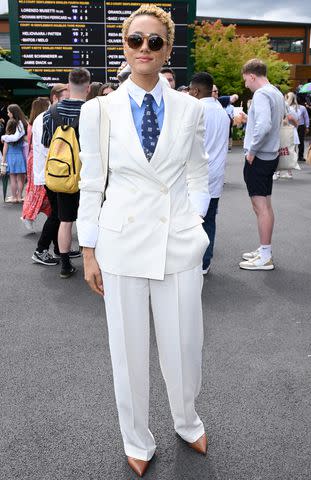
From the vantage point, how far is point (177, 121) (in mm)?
2109

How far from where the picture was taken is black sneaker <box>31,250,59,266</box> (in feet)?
18.3

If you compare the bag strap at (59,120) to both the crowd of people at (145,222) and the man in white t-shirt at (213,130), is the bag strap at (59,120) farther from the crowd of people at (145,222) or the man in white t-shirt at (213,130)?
the crowd of people at (145,222)

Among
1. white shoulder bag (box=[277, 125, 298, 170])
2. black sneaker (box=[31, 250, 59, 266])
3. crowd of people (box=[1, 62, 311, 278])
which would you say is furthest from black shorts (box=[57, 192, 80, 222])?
white shoulder bag (box=[277, 125, 298, 170])

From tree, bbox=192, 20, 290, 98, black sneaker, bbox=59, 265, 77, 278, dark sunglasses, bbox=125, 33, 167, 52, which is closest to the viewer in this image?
dark sunglasses, bbox=125, 33, 167, 52

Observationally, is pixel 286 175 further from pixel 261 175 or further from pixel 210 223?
pixel 210 223

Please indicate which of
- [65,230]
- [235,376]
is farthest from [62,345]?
[65,230]

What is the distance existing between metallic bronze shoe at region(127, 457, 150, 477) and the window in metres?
53.4

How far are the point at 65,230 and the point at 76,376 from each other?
2080 mm

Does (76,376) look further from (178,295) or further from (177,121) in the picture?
(177,121)

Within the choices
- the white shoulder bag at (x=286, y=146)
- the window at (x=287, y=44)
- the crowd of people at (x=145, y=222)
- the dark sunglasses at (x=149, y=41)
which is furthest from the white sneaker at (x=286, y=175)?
the window at (x=287, y=44)

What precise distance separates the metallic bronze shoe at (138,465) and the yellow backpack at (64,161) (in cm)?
271

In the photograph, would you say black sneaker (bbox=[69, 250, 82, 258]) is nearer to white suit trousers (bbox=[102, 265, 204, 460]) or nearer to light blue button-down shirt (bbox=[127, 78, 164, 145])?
white suit trousers (bbox=[102, 265, 204, 460])

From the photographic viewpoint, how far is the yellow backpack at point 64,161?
178 inches

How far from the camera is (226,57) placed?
2067 centimetres
